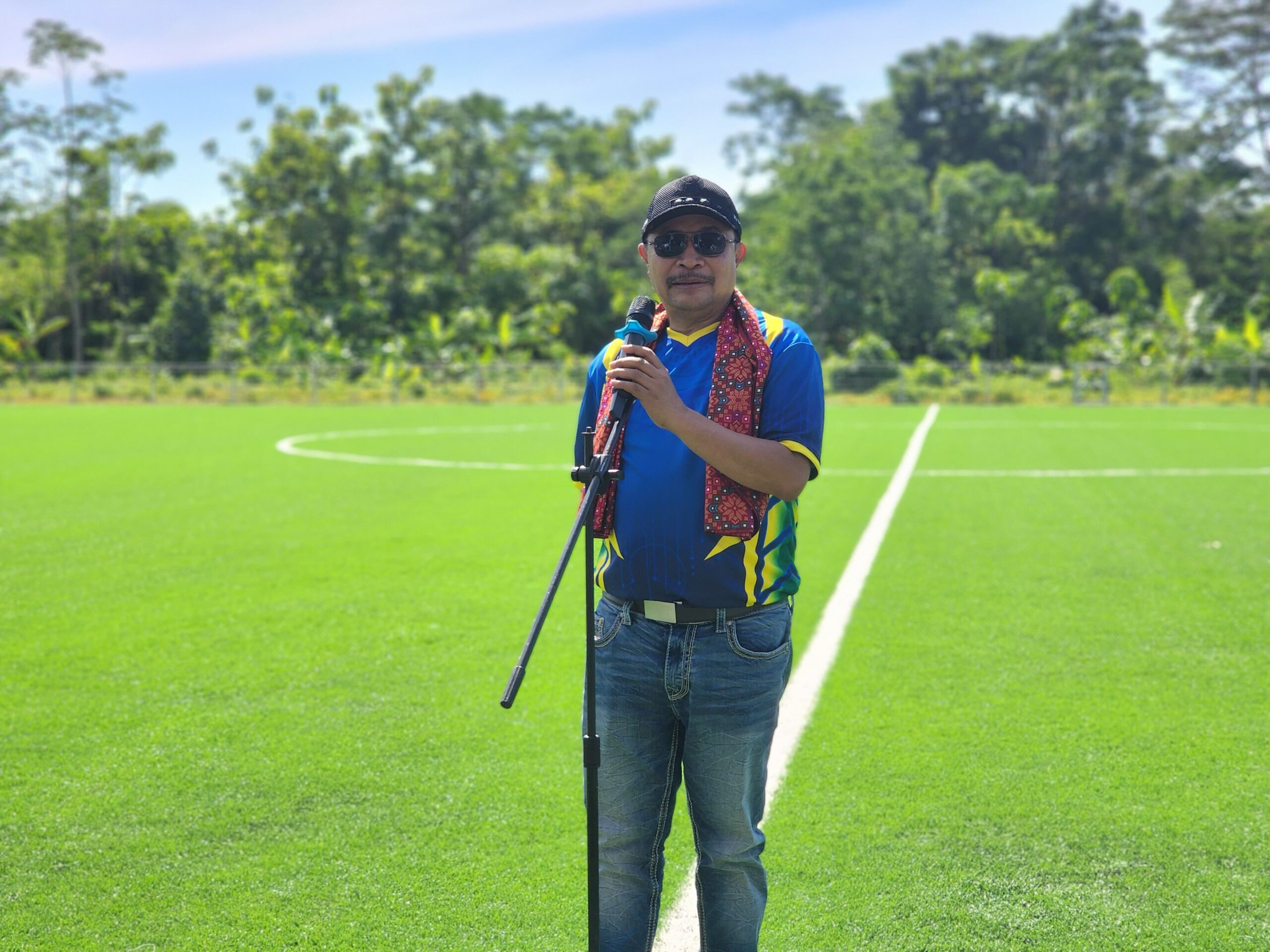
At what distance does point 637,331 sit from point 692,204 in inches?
12.6

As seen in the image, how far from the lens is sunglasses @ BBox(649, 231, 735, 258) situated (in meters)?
2.47

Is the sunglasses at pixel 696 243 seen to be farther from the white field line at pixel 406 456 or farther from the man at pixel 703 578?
the white field line at pixel 406 456

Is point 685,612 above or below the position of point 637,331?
below

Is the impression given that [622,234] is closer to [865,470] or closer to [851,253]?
[851,253]

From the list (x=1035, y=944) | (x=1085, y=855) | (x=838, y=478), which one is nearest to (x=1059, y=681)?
(x=1085, y=855)

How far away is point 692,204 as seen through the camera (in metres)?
2.46

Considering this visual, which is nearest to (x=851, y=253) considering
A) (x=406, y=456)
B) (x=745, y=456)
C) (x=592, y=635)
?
(x=406, y=456)

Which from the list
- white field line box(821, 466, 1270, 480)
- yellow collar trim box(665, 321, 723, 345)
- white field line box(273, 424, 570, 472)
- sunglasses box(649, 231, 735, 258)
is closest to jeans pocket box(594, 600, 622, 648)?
yellow collar trim box(665, 321, 723, 345)

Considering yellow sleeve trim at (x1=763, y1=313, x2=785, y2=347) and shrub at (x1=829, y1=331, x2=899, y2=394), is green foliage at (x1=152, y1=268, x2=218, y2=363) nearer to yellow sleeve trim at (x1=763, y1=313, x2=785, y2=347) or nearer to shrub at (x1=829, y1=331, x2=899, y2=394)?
shrub at (x1=829, y1=331, x2=899, y2=394)

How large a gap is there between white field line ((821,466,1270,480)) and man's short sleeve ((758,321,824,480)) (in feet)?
36.9

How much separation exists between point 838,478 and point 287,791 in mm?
10030

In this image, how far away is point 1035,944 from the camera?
9.93 feet

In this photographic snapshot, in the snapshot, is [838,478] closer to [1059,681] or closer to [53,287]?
[1059,681]

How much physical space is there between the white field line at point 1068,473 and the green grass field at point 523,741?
321cm
